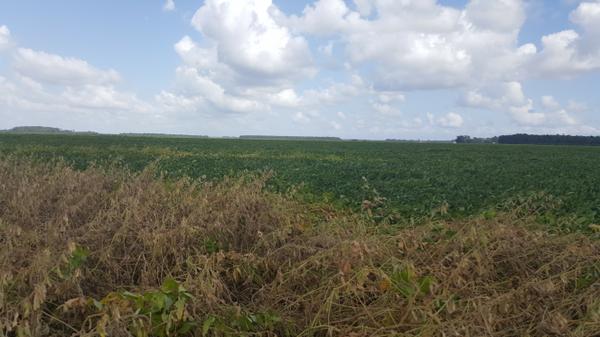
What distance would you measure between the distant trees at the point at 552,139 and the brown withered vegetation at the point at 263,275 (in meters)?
104

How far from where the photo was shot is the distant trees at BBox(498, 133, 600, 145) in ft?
310

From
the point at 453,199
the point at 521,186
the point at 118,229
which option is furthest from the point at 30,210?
the point at 521,186

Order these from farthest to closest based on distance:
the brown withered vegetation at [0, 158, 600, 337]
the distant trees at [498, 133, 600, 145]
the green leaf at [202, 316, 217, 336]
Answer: the distant trees at [498, 133, 600, 145], the brown withered vegetation at [0, 158, 600, 337], the green leaf at [202, 316, 217, 336]

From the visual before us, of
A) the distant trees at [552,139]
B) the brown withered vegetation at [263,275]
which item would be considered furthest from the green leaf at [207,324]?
the distant trees at [552,139]

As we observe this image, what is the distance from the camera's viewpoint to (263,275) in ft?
16.8

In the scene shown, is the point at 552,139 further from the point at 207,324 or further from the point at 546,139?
the point at 207,324

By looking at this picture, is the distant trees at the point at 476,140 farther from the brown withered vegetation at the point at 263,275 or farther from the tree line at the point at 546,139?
the brown withered vegetation at the point at 263,275

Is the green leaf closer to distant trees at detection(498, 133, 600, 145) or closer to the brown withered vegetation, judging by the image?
the brown withered vegetation

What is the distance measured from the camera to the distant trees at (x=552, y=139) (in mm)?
94625

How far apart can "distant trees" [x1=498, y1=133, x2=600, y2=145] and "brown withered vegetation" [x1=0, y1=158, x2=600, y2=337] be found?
104 m

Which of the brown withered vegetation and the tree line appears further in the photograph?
the tree line

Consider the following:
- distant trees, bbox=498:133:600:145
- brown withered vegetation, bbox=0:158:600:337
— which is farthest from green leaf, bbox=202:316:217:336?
distant trees, bbox=498:133:600:145

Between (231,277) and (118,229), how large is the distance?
5.31 ft

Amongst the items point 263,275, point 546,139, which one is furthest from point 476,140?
point 263,275
